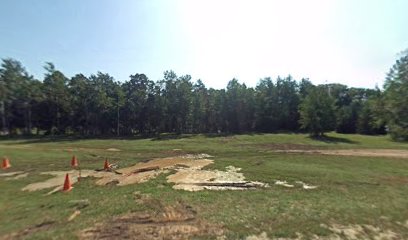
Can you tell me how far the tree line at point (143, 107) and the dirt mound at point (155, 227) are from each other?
69574 mm

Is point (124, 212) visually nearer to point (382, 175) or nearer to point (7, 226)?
point (7, 226)

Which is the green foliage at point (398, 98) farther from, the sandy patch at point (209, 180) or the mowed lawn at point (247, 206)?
the sandy patch at point (209, 180)

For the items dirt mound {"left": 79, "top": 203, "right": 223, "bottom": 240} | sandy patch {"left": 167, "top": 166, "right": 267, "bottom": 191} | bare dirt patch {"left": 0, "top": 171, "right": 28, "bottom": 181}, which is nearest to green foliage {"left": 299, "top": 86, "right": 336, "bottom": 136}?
sandy patch {"left": 167, "top": 166, "right": 267, "bottom": 191}

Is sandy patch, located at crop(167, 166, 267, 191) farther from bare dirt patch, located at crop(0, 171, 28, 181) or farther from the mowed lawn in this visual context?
bare dirt patch, located at crop(0, 171, 28, 181)

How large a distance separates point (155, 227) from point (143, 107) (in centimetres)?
7420

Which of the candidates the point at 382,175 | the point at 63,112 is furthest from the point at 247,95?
the point at 382,175

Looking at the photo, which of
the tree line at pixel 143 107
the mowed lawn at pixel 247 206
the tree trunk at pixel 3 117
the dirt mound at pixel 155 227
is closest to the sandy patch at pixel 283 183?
the mowed lawn at pixel 247 206

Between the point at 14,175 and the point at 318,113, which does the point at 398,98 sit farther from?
the point at 318,113

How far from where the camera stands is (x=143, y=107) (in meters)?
84.1

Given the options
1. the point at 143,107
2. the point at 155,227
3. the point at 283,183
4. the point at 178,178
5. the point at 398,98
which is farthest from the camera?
the point at 143,107

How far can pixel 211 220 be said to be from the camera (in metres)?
11.8

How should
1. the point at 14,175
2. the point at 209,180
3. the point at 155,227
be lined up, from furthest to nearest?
1. the point at 14,175
2. the point at 209,180
3. the point at 155,227

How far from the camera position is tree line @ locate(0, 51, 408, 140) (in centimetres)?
8325

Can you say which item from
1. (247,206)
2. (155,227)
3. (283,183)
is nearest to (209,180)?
(283,183)
